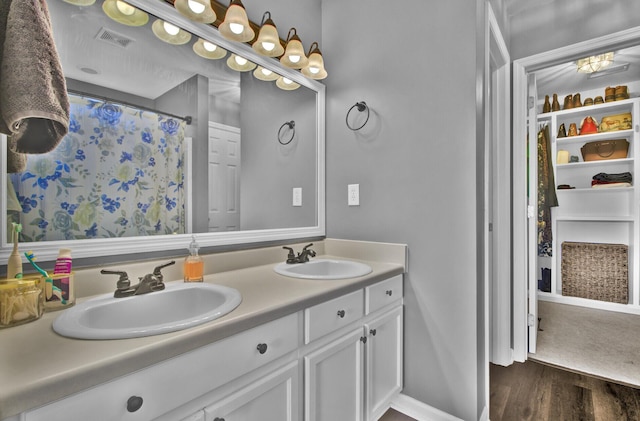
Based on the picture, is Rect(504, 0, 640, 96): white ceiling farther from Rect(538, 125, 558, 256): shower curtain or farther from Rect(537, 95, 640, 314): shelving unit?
Rect(538, 125, 558, 256): shower curtain

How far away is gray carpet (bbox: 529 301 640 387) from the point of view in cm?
216

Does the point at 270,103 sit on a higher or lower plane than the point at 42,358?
higher

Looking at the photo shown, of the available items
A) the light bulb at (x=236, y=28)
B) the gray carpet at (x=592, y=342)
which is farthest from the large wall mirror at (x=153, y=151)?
the gray carpet at (x=592, y=342)

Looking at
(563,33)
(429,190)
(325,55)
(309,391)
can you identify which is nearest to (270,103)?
(325,55)

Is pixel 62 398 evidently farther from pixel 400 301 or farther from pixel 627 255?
pixel 627 255

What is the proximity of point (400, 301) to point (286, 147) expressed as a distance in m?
1.10

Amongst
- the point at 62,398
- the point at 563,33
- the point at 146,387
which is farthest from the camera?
the point at 563,33

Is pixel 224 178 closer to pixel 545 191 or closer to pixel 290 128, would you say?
pixel 290 128

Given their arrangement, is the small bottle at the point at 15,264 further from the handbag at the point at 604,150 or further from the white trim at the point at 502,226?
the handbag at the point at 604,150

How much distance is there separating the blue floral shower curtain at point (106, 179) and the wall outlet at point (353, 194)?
97 centimetres

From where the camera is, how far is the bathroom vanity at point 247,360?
605mm

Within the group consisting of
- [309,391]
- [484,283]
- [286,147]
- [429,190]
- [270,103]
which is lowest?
[309,391]

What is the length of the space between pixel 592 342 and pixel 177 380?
10.7 feet

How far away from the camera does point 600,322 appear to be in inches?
121
